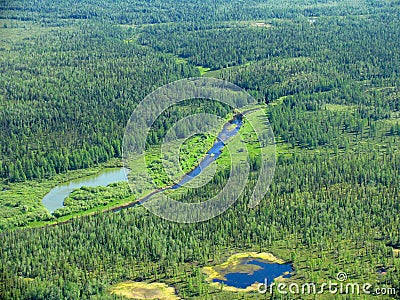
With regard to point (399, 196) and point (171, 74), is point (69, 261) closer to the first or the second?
point (399, 196)

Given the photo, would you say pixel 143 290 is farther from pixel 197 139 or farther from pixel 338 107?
pixel 338 107

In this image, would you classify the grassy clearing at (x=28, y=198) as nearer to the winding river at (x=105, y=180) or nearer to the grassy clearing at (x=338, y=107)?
the winding river at (x=105, y=180)

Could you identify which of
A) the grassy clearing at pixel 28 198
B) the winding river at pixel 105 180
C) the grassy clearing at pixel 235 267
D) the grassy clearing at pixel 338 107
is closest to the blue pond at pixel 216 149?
the winding river at pixel 105 180

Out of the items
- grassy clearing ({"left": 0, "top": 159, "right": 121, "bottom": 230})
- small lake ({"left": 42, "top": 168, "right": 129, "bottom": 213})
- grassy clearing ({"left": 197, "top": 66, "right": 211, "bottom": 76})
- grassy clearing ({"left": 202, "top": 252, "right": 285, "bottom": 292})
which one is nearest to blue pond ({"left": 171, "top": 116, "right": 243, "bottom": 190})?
small lake ({"left": 42, "top": 168, "right": 129, "bottom": 213})

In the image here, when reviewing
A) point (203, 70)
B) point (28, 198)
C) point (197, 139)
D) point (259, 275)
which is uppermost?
point (203, 70)

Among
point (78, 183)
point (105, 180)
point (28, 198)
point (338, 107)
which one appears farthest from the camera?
point (338, 107)

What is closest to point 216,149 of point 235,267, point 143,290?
point 235,267

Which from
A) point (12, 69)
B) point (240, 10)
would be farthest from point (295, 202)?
point (240, 10)
